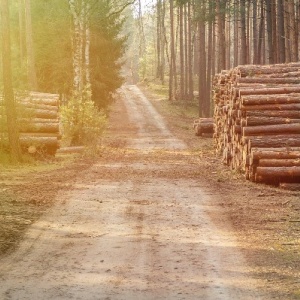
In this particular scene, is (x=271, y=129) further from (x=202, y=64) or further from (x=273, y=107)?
(x=202, y=64)

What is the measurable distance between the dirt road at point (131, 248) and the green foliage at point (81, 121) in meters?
8.79

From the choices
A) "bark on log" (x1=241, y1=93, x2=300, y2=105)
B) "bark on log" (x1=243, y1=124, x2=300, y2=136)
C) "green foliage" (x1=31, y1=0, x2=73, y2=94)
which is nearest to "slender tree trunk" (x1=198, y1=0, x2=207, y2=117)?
"green foliage" (x1=31, y1=0, x2=73, y2=94)

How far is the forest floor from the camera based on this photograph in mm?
7121

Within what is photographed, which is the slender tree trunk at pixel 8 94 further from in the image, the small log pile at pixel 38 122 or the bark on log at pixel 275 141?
the bark on log at pixel 275 141

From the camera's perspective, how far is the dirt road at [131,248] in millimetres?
6973

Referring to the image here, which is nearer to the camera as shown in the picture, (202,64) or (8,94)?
(8,94)

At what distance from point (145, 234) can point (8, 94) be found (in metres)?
10.9

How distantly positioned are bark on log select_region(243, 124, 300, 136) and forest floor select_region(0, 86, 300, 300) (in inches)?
44.8

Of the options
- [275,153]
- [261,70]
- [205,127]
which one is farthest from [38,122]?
[205,127]

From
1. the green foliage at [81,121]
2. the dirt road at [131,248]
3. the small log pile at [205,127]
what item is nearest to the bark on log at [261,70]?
the dirt road at [131,248]

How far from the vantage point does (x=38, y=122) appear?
21.7 m

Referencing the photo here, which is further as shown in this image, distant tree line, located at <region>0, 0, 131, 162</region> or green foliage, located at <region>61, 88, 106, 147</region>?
distant tree line, located at <region>0, 0, 131, 162</region>

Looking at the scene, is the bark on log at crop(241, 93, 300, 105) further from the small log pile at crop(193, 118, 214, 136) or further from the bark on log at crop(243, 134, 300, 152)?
the small log pile at crop(193, 118, 214, 136)

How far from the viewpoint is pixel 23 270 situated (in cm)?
780
